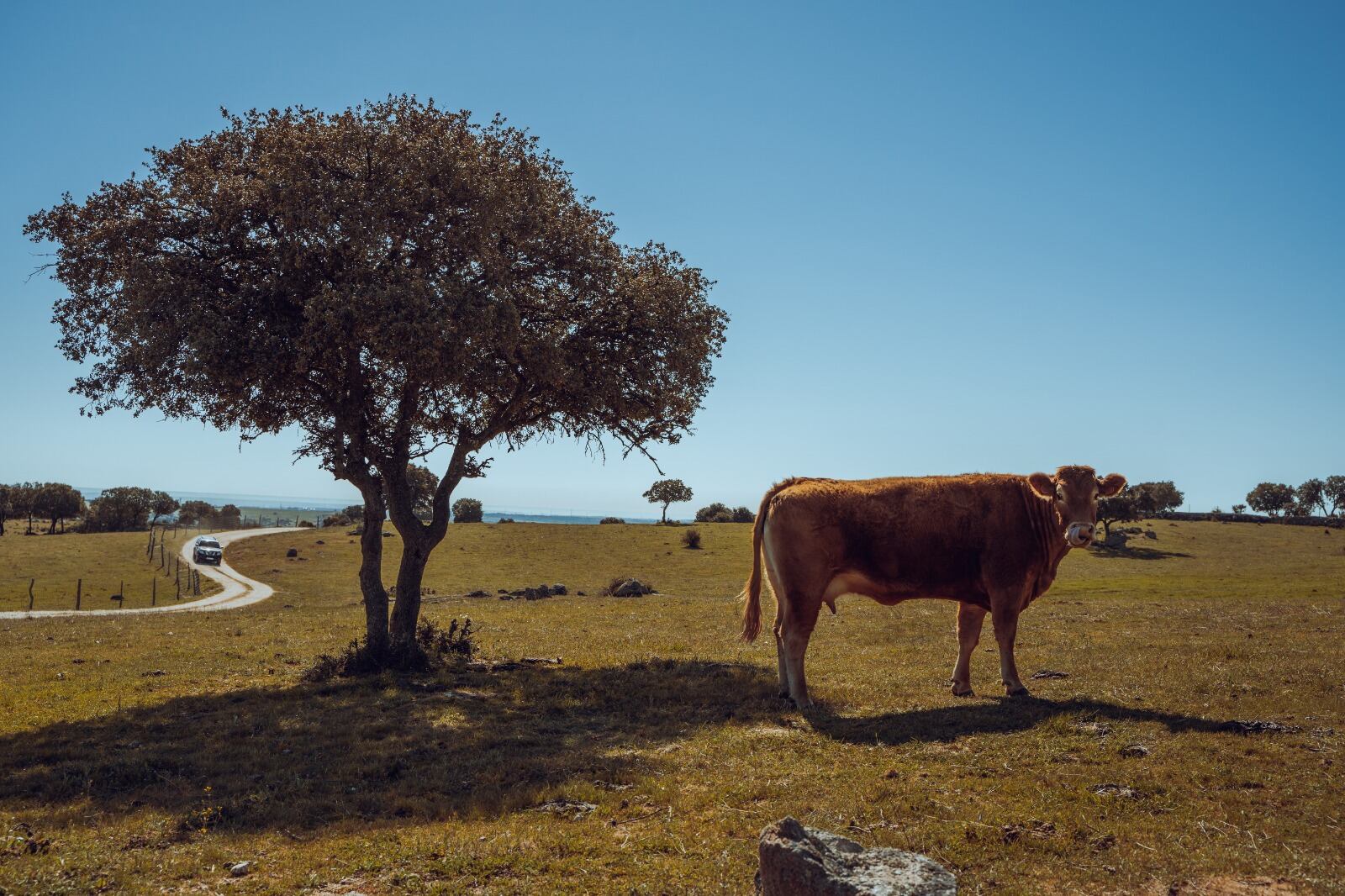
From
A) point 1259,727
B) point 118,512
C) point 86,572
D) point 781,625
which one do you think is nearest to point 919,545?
point 781,625

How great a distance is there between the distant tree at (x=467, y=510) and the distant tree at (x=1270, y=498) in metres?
109

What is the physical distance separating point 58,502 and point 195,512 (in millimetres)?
24709

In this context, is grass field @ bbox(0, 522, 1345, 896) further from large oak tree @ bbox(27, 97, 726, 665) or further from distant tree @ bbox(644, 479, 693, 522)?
distant tree @ bbox(644, 479, 693, 522)

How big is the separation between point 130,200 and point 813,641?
771 inches

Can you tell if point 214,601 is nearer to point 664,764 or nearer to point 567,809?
point 664,764

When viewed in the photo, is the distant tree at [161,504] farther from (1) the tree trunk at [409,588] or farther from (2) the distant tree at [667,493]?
(1) the tree trunk at [409,588]

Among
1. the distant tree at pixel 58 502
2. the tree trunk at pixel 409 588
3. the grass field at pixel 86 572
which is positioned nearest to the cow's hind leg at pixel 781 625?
the tree trunk at pixel 409 588

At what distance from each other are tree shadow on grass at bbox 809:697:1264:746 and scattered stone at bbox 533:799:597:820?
425cm

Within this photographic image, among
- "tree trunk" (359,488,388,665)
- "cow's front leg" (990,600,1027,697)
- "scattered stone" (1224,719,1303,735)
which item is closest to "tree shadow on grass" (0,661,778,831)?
"tree trunk" (359,488,388,665)

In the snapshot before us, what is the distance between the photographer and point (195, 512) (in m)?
132

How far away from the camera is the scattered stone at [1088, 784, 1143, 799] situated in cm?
934

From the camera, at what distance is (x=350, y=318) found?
17.9m

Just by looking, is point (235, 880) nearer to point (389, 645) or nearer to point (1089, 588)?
point (389, 645)

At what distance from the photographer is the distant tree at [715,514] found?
106375 mm
